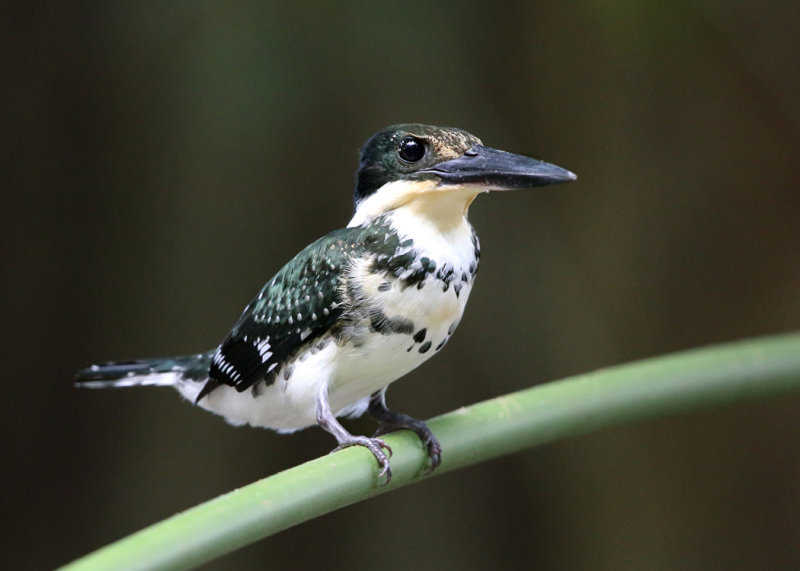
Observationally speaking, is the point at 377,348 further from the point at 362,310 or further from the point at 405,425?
the point at 405,425

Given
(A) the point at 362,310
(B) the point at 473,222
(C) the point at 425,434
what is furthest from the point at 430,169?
(B) the point at 473,222

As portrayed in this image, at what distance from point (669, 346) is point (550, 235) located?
1.07ft

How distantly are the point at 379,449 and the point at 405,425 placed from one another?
0.57ft

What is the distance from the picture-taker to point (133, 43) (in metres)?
1.38

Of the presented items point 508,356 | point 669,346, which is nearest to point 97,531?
point 508,356

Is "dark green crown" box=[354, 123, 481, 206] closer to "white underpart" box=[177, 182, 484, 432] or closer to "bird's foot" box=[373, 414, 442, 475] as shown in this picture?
"white underpart" box=[177, 182, 484, 432]

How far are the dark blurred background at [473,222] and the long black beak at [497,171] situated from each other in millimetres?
390

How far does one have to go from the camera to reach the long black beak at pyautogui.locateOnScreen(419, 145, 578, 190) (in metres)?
0.62

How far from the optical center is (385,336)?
0.86 m

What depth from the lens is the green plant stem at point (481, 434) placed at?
535 mm

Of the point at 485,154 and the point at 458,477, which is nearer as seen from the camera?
the point at 485,154

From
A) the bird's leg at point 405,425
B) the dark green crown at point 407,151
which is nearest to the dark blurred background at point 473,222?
the bird's leg at point 405,425

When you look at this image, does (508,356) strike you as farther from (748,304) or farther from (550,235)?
(748,304)

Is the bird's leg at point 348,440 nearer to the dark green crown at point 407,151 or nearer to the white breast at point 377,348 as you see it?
the white breast at point 377,348
